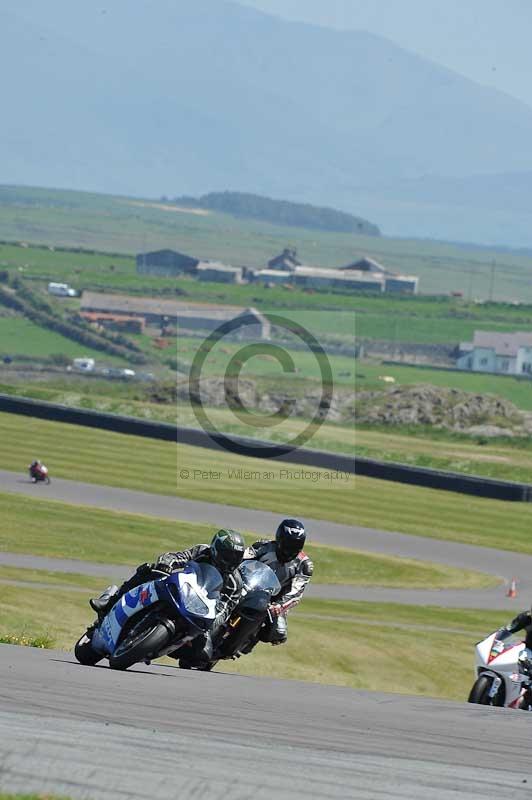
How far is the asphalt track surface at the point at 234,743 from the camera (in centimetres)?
703

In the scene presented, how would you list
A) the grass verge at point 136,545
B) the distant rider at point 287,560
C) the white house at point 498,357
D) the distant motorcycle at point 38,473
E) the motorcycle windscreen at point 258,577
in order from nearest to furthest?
the motorcycle windscreen at point 258,577, the distant rider at point 287,560, the grass verge at point 136,545, the distant motorcycle at point 38,473, the white house at point 498,357

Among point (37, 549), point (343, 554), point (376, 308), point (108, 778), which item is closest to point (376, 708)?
point (108, 778)

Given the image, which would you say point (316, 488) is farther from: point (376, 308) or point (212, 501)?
point (376, 308)

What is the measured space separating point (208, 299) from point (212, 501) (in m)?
131

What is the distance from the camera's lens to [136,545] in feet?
115

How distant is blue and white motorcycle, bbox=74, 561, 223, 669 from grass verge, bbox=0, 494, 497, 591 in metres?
20.8

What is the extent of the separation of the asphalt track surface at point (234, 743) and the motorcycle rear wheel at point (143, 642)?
203 mm

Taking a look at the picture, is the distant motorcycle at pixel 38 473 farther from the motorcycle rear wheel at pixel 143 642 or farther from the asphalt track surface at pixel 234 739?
the motorcycle rear wheel at pixel 143 642

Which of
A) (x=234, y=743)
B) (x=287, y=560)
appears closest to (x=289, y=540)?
Answer: (x=287, y=560)

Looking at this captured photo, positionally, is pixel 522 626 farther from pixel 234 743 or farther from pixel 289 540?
pixel 234 743

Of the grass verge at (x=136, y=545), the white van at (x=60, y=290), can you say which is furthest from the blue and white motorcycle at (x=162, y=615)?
the white van at (x=60, y=290)

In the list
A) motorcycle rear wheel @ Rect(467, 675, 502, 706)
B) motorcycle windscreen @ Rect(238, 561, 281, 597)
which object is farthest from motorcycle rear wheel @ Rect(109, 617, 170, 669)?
motorcycle rear wheel @ Rect(467, 675, 502, 706)

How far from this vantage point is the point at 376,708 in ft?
36.4

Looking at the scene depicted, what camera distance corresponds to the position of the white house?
5330 inches
